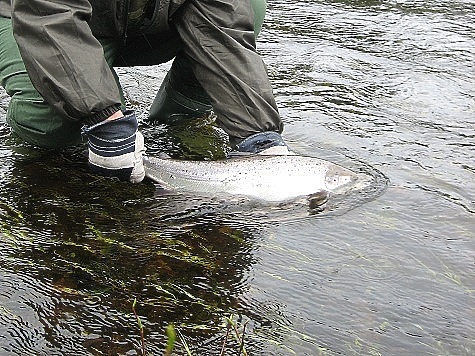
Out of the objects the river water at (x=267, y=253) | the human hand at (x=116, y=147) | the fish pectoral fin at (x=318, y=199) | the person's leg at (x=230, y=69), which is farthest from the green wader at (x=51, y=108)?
the fish pectoral fin at (x=318, y=199)

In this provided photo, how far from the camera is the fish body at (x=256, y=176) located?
12.6ft

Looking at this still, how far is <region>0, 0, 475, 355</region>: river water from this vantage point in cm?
270

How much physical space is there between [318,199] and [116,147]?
0.99 meters

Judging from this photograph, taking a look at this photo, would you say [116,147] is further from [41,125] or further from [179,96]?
[179,96]

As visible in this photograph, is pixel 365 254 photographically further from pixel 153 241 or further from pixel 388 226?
pixel 153 241

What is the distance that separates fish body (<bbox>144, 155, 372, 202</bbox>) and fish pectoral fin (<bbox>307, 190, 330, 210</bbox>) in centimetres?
1

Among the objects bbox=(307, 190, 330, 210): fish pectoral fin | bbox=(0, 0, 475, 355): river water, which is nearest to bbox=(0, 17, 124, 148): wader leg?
bbox=(0, 0, 475, 355): river water

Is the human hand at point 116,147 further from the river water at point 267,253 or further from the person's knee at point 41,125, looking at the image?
the person's knee at point 41,125

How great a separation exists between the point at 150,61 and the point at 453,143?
186 centimetres

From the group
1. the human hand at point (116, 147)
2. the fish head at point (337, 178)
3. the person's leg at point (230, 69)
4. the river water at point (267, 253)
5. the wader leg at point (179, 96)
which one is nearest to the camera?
the river water at point (267, 253)

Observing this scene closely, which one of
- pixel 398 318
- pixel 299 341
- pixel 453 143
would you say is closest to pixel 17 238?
pixel 299 341

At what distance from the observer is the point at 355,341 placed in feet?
8.80

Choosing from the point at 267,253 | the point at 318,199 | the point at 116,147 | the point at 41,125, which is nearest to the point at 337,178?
the point at 318,199

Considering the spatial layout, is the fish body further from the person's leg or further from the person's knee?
the person's knee
